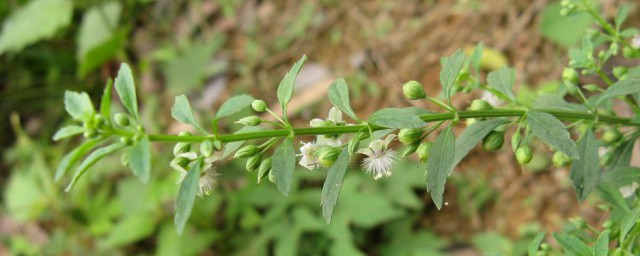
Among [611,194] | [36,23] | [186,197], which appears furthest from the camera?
[36,23]

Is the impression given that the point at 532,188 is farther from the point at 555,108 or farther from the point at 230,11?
the point at 230,11

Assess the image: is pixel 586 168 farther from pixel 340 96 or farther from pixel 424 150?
pixel 340 96

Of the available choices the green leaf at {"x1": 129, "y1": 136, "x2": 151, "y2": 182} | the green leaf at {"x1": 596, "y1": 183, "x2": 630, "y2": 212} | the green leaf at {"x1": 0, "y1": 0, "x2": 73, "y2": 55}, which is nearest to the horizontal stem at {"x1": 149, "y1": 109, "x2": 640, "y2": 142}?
the green leaf at {"x1": 129, "y1": 136, "x2": 151, "y2": 182}

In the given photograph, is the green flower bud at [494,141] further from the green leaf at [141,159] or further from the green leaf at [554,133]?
the green leaf at [141,159]

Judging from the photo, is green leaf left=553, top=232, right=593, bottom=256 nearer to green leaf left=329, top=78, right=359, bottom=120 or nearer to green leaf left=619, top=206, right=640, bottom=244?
green leaf left=619, top=206, right=640, bottom=244

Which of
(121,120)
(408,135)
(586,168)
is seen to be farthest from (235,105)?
(586,168)
